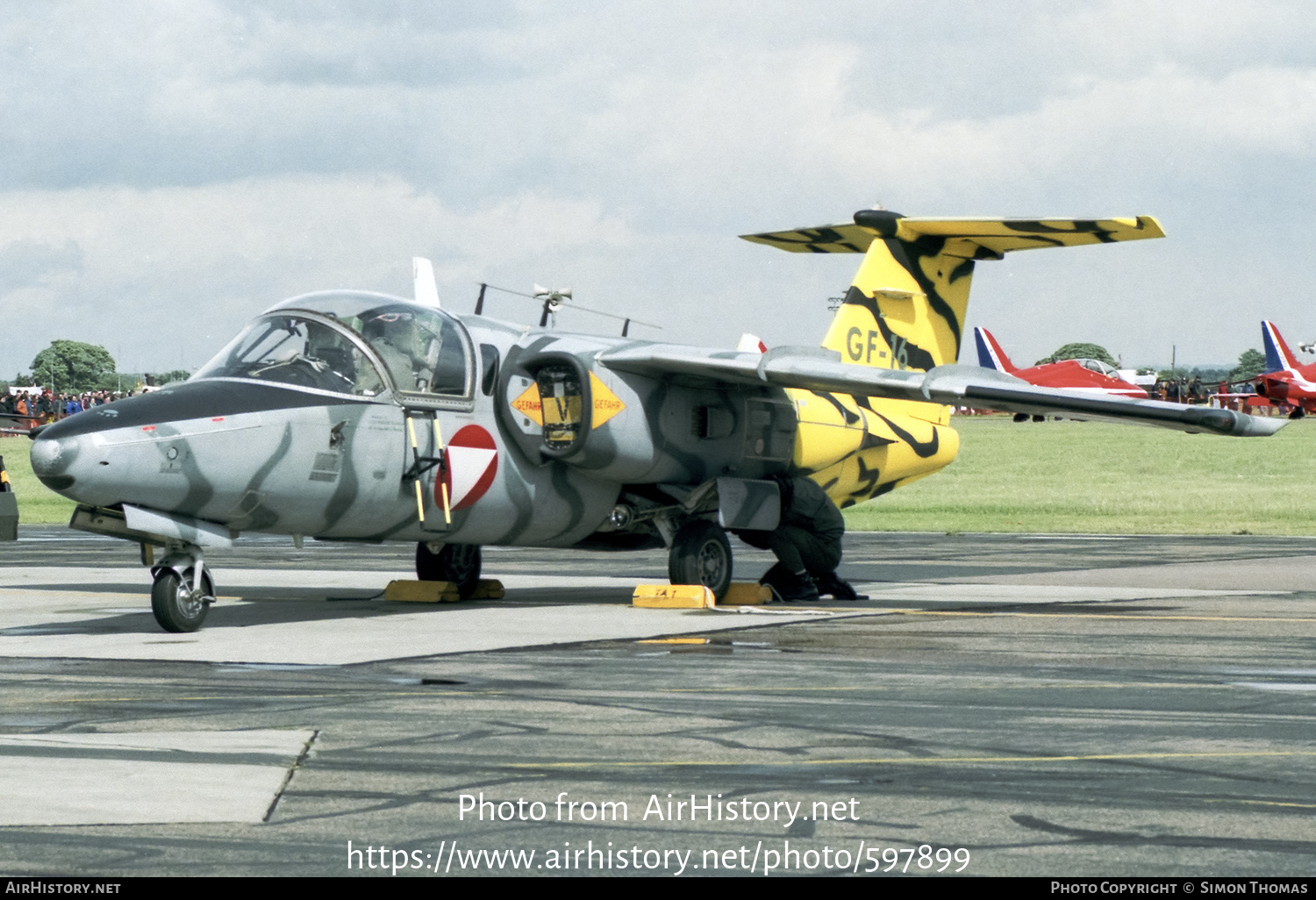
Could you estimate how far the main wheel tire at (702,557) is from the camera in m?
17.6

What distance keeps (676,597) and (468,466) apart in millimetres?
2745

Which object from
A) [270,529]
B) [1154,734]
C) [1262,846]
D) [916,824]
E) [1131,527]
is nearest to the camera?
[1262,846]

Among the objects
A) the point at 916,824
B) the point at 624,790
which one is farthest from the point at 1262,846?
the point at 624,790

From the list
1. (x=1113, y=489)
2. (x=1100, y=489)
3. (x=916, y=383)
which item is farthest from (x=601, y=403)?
(x=1113, y=489)

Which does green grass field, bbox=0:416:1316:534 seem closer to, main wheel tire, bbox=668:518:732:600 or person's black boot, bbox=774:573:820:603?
person's black boot, bbox=774:573:820:603

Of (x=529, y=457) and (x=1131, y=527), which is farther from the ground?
(x=529, y=457)

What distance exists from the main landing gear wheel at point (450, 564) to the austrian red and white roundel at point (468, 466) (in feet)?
7.57

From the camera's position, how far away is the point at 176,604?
46.1ft

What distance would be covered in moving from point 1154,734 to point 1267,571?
15.4 metres

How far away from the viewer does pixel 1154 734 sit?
8.84 metres

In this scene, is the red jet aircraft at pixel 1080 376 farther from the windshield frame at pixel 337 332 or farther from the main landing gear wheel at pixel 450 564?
the windshield frame at pixel 337 332

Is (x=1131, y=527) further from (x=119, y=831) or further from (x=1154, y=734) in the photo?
(x=119, y=831)
